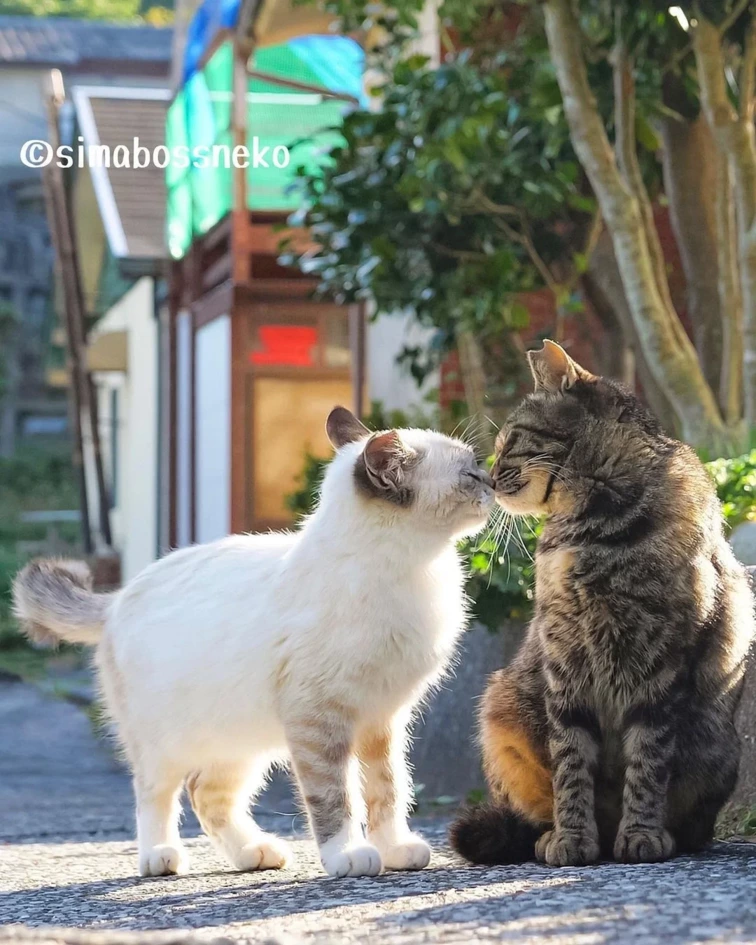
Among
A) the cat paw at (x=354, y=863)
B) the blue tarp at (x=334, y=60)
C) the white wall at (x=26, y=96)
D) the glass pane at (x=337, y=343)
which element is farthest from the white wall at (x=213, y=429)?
the white wall at (x=26, y=96)

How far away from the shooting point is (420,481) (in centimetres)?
364

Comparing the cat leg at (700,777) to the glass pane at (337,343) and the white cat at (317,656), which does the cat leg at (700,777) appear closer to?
the white cat at (317,656)

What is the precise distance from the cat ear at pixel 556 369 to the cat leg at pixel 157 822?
147 cm

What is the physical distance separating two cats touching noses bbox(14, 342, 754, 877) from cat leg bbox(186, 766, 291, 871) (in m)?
0.05

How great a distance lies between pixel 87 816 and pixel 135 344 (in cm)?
1353

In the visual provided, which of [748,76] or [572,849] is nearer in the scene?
[572,849]

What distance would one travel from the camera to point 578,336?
10.1m

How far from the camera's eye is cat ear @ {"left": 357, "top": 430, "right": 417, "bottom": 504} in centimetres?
357

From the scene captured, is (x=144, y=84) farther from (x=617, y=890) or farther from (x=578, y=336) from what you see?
(x=617, y=890)

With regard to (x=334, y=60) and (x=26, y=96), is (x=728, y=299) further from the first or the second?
(x=26, y=96)

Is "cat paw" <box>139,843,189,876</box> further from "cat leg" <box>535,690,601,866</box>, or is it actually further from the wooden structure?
the wooden structure

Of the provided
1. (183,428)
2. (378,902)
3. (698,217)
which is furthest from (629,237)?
(183,428)

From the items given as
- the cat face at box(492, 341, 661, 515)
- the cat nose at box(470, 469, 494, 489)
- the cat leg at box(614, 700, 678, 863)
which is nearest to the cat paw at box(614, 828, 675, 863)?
the cat leg at box(614, 700, 678, 863)

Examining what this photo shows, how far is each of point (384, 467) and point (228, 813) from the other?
3.81 feet
